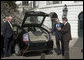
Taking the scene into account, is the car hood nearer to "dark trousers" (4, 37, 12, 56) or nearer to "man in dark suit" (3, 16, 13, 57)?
"man in dark suit" (3, 16, 13, 57)

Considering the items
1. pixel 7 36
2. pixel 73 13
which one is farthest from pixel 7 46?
pixel 73 13

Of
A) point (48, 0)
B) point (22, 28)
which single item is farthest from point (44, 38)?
point (48, 0)

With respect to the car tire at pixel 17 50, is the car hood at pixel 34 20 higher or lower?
higher

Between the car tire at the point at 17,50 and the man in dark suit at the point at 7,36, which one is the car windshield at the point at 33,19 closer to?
the man in dark suit at the point at 7,36

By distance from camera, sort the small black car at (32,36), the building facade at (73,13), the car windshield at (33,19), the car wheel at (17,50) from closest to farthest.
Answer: the small black car at (32,36) → the car wheel at (17,50) → the car windshield at (33,19) → the building facade at (73,13)

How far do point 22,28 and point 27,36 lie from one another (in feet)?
2.86

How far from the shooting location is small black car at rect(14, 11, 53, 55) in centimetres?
1145

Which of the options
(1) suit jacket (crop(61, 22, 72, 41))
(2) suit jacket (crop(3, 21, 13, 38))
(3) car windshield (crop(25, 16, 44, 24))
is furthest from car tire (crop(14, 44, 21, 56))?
(1) suit jacket (crop(61, 22, 72, 41))

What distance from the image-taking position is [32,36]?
11.6 meters

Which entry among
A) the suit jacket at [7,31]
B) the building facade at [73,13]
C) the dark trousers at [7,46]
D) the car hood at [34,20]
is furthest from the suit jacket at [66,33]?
the building facade at [73,13]

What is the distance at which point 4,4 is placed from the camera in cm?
1892

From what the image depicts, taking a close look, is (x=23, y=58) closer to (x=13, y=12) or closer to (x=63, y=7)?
(x=13, y=12)

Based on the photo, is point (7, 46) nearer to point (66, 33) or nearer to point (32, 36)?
point (32, 36)

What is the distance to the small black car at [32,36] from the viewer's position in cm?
1145
